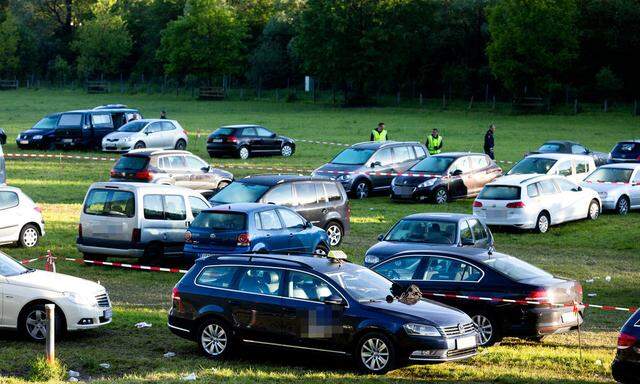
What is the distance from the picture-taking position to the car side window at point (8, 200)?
23.1 metres

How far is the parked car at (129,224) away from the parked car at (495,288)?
658cm

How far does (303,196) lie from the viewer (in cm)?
2456

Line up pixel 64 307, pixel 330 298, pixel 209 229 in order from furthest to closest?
pixel 209 229
pixel 64 307
pixel 330 298

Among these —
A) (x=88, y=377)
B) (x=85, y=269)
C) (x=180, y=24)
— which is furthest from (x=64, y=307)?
(x=180, y=24)

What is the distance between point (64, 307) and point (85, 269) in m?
6.62

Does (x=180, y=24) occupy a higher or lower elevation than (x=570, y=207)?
higher

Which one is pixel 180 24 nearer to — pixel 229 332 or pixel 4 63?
pixel 4 63

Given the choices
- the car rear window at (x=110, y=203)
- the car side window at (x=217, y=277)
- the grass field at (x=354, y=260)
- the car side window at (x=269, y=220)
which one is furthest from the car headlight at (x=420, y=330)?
the car rear window at (x=110, y=203)

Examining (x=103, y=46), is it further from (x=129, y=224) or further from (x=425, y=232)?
(x=425, y=232)

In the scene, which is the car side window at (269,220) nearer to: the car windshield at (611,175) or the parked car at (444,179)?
the parked car at (444,179)

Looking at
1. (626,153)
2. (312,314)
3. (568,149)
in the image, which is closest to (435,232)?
(312,314)

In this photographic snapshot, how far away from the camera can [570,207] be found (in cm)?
2905

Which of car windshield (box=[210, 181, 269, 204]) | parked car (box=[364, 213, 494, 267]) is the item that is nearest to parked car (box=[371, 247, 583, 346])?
parked car (box=[364, 213, 494, 267])

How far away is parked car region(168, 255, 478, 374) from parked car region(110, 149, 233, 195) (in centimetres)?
1723
